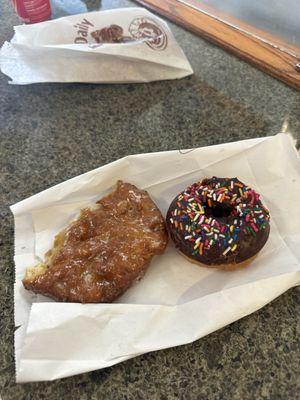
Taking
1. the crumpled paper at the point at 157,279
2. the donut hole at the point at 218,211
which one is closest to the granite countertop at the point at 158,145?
the crumpled paper at the point at 157,279

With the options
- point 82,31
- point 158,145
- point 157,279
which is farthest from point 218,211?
point 82,31

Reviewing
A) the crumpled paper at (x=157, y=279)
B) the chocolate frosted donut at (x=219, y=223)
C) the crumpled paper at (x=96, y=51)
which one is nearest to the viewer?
the crumpled paper at (x=157, y=279)

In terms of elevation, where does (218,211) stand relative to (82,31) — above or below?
below

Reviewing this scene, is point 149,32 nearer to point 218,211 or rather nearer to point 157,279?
point 218,211

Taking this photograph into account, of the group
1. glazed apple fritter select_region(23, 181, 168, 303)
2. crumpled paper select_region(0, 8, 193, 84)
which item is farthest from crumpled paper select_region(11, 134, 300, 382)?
crumpled paper select_region(0, 8, 193, 84)

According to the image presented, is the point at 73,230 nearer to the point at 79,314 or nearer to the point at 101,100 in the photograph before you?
the point at 79,314

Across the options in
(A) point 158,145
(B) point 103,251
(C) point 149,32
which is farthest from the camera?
(C) point 149,32

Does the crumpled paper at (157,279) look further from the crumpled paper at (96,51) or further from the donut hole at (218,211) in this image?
the crumpled paper at (96,51)

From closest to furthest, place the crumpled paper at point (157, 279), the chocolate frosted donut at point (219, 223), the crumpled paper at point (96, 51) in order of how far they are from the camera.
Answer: the crumpled paper at point (157, 279) → the chocolate frosted donut at point (219, 223) → the crumpled paper at point (96, 51)
